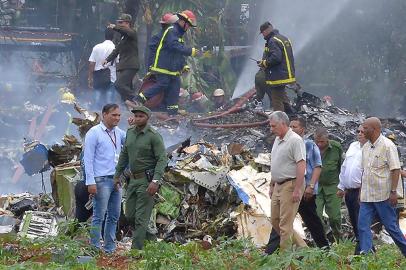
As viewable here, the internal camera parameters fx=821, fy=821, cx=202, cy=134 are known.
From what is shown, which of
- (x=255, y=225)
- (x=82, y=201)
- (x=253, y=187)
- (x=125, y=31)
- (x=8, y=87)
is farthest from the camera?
(x=8, y=87)

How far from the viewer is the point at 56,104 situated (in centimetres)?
1641

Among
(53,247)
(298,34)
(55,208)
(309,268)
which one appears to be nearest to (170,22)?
(55,208)

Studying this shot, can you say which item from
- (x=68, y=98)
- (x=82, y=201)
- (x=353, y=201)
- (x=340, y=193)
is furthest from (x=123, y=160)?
(x=68, y=98)

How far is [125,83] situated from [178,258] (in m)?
7.83

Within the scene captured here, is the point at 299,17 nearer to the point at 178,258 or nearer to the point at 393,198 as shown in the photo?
the point at 393,198

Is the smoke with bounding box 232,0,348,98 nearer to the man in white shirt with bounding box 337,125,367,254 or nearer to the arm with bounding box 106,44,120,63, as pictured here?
the arm with bounding box 106,44,120,63

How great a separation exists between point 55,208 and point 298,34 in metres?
15.3

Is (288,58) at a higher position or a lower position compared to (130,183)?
higher

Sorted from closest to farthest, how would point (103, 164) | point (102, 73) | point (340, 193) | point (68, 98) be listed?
point (103, 164), point (340, 193), point (102, 73), point (68, 98)

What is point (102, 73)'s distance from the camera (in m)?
15.2

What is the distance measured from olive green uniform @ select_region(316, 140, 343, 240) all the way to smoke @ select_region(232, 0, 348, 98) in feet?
46.7

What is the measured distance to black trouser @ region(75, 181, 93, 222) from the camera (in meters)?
9.47

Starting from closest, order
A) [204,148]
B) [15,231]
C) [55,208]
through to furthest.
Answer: [15,231], [55,208], [204,148]

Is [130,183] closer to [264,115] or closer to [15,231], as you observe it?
[15,231]
